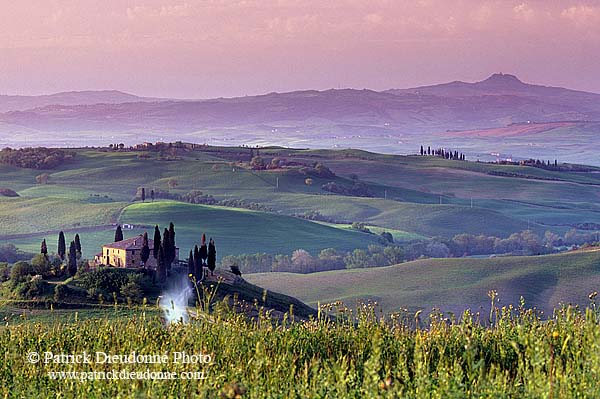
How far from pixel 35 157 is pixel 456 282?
12300 centimetres


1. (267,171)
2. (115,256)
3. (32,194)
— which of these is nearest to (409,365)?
(115,256)

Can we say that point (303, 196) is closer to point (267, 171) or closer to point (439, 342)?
point (267, 171)

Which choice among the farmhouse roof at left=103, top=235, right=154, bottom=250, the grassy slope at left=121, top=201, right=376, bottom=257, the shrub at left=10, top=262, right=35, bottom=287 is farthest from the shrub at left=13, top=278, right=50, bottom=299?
the grassy slope at left=121, top=201, right=376, bottom=257

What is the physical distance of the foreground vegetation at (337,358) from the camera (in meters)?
7.77

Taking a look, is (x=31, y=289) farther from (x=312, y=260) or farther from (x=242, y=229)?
(x=242, y=229)

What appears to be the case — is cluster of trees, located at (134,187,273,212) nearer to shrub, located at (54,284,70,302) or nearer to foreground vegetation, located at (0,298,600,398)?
shrub, located at (54,284,70,302)

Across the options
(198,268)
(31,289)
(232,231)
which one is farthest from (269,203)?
(31,289)

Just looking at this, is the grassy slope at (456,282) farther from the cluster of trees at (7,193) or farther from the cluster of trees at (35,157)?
the cluster of trees at (35,157)

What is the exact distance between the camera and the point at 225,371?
9.16 metres

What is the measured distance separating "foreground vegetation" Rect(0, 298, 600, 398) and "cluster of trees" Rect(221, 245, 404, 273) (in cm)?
9758

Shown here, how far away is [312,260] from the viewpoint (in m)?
113

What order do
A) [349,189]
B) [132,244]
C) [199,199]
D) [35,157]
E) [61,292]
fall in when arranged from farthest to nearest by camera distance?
[35,157]
[349,189]
[199,199]
[132,244]
[61,292]

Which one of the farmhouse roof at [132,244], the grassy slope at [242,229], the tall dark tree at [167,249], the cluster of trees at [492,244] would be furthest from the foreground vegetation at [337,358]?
the cluster of trees at [492,244]

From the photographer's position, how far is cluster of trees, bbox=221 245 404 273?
366 ft
